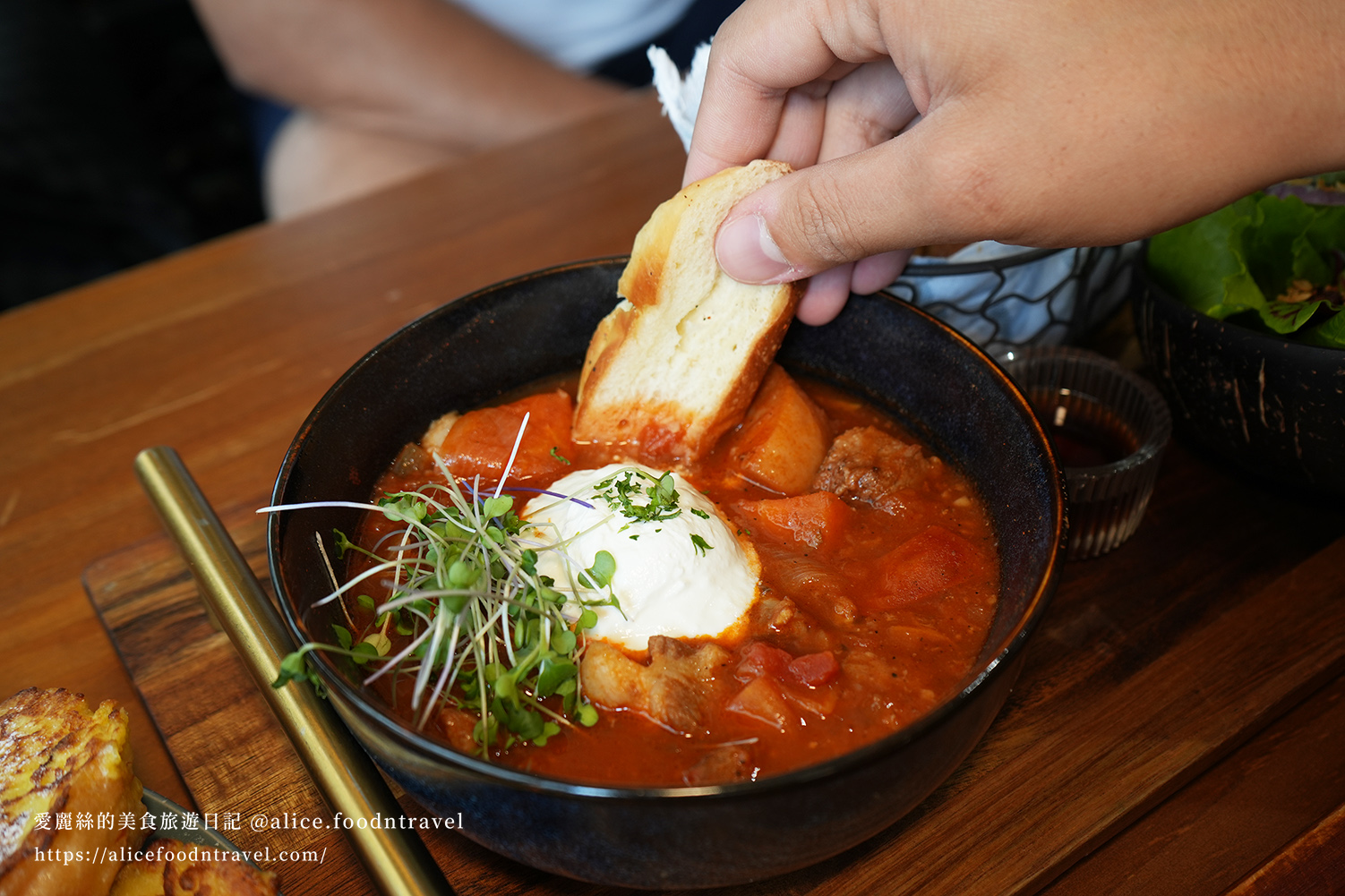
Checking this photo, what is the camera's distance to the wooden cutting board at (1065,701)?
56.4 inches

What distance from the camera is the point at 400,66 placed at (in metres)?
4.28

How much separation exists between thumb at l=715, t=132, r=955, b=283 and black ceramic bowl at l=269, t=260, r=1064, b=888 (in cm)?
26

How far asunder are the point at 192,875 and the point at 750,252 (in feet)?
4.53

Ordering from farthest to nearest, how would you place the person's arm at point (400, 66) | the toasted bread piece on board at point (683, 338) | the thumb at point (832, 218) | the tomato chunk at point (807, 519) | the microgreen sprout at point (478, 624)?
the person's arm at point (400, 66) → the toasted bread piece on board at point (683, 338) → the tomato chunk at point (807, 519) → the thumb at point (832, 218) → the microgreen sprout at point (478, 624)

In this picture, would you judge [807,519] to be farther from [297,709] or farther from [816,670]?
[297,709]

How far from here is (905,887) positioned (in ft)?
4.57

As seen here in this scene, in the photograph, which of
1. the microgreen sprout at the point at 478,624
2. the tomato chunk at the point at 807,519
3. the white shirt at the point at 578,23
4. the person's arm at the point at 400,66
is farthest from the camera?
the white shirt at the point at 578,23

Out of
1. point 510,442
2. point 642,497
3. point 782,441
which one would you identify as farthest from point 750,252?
point 510,442

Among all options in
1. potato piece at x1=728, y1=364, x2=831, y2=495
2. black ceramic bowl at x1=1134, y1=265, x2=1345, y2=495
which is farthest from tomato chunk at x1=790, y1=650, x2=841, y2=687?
black ceramic bowl at x1=1134, y1=265, x2=1345, y2=495

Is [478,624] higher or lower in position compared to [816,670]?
higher

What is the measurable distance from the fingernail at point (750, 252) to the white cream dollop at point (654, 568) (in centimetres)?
48

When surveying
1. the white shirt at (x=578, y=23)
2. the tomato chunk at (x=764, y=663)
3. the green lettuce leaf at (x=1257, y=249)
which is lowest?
the white shirt at (x=578, y=23)

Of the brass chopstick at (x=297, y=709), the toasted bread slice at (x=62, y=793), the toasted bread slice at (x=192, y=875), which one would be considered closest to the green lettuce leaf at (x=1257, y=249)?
the brass chopstick at (x=297, y=709)

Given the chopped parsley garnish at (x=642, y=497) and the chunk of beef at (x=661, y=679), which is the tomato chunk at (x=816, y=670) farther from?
the chopped parsley garnish at (x=642, y=497)
